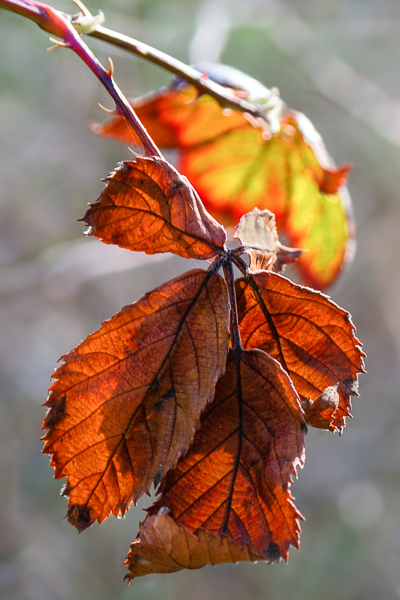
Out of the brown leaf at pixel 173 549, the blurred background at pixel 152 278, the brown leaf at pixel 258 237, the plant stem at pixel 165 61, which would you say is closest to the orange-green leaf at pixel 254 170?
the plant stem at pixel 165 61

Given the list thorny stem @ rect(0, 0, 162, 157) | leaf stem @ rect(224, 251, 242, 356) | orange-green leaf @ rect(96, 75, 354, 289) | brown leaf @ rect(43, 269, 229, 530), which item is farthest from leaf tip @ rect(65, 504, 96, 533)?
orange-green leaf @ rect(96, 75, 354, 289)

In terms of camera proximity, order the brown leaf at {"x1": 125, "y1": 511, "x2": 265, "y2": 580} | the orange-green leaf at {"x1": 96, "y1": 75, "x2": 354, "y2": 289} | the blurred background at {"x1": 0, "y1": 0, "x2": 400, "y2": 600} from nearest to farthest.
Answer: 1. the brown leaf at {"x1": 125, "y1": 511, "x2": 265, "y2": 580}
2. the orange-green leaf at {"x1": 96, "y1": 75, "x2": 354, "y2": 289}
3. the blurred background at {"x1": 0, "y1": 0, "x2": 400, "y2": 600}

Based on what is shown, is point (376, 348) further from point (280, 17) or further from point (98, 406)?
point (98, 406)

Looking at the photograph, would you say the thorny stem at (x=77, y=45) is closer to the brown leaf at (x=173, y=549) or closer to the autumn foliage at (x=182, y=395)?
the autumn foliage at (x=182, y=395)

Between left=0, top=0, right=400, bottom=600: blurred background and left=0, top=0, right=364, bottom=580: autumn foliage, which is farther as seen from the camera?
left=0, top=0, right=400, bottom=600: blurred background

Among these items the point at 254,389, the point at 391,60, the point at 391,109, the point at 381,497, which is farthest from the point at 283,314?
the point at 391,60

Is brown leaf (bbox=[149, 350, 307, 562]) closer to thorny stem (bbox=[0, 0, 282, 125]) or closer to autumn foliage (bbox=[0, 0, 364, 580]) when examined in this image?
autumn foliage (bbox=[0, 0, 364, 580])
